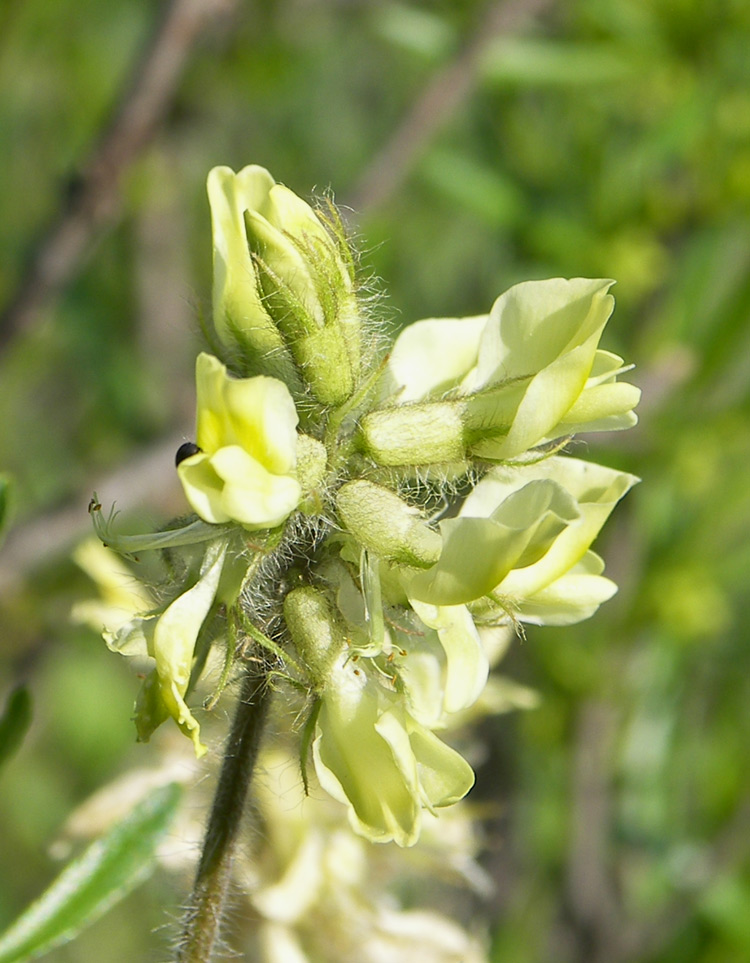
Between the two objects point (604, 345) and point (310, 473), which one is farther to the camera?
point (604, 345)

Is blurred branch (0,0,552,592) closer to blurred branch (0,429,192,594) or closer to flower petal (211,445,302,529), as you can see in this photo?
blurred branch (0,429,192,594)

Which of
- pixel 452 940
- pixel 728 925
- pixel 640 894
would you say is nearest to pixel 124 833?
pixel 452 940

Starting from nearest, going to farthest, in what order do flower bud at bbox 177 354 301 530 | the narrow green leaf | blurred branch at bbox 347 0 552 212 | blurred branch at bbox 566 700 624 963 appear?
flower bud at bbox 177 354 301 530 → the narrow green leaf → blurred branch at bbox 347 0 552 212 → blurred branch at bbox 566 700 624 963

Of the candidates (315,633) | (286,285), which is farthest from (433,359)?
(315,633)

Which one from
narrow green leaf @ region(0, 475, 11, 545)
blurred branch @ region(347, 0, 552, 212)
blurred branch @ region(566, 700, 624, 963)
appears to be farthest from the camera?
blurred branch @ region(566, 700, 624, 963)

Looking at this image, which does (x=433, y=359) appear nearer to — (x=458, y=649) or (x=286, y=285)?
(x=286, y=285)

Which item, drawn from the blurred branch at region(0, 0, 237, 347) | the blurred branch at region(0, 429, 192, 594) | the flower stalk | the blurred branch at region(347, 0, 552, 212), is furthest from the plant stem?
the blurred branch at region(347, 0, 552, 212)

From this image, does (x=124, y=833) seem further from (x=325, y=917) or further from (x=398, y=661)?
(x=325, y=917)
